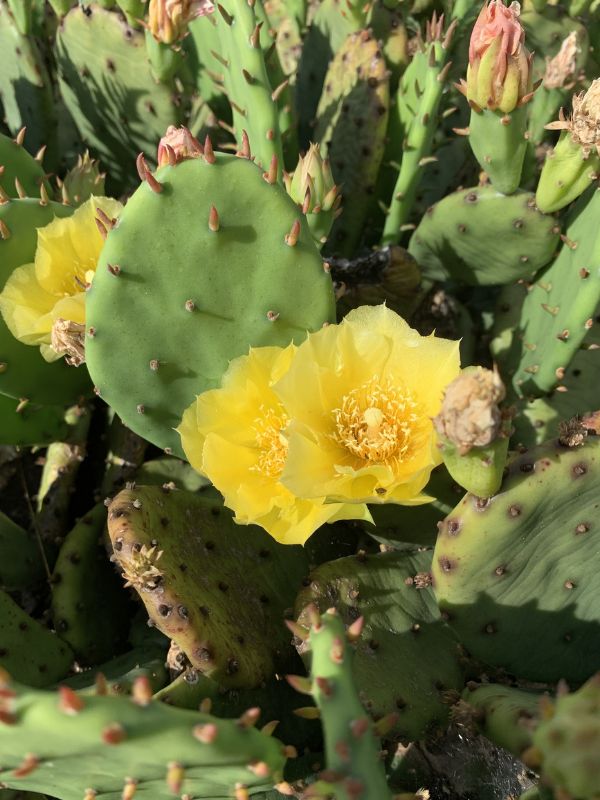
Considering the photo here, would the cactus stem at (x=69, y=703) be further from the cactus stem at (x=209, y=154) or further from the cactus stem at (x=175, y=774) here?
the cactus stem at (x=209, y=154)

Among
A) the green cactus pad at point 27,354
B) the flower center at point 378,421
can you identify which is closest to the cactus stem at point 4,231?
the green cactus pad at point 27,354

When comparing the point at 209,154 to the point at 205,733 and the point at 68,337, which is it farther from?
the point at 205,733

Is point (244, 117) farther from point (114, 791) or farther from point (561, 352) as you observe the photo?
point (114, 791)

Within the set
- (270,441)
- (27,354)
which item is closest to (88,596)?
(27,354)

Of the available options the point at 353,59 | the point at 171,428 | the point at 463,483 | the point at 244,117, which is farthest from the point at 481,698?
the point at 353,59

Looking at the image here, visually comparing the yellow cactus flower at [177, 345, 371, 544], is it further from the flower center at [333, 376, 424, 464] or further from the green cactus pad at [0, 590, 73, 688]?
the green cactus pad at [0, 590, 73, 688]

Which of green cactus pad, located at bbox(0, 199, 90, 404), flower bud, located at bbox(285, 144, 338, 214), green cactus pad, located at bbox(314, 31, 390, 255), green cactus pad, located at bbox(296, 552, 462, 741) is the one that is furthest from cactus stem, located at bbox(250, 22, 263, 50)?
green cactus pad, located at bbox(296, 552, 462, 741)
